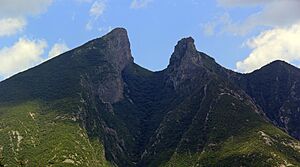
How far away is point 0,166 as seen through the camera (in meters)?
112
